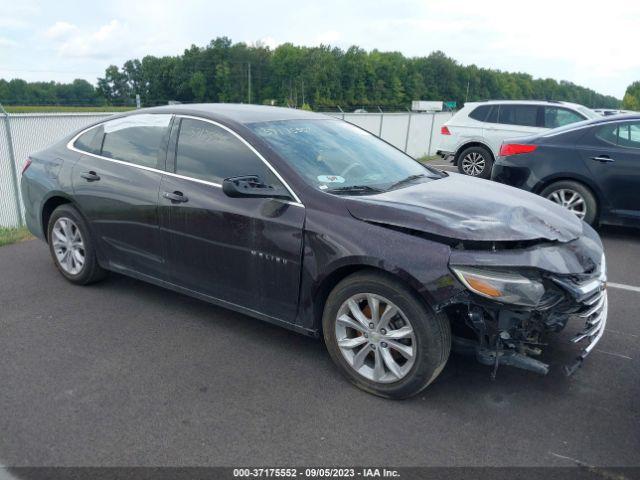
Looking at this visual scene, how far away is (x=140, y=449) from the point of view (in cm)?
269

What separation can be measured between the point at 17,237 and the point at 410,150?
13.4m

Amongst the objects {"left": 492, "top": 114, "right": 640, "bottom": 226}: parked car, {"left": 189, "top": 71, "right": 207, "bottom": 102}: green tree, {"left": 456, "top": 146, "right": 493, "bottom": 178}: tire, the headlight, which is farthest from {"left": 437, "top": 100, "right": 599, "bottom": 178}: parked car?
{"left": 189, "top": 71, "right": 207, "bottom": 102}: green tree

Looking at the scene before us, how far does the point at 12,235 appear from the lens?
6641mm

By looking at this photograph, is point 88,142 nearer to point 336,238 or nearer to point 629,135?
point 336,238

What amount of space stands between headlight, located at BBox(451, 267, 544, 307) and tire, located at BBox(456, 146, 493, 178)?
9254 mm

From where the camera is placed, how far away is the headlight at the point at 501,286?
9.22 ft

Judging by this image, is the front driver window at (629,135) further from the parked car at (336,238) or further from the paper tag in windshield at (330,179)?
the paper tag in windshield at (330,179)

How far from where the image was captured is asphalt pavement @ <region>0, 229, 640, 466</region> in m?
2.68

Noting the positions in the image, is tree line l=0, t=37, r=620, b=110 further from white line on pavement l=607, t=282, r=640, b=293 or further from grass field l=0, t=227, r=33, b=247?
white line on pavement l=607, t=282, r=640, b=293

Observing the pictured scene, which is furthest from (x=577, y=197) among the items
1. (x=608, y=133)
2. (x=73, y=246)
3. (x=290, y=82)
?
(x=290, y=82)

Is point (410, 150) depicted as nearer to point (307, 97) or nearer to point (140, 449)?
point (140, 449)

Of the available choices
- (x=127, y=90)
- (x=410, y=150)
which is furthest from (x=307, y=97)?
(x=410, y=150)

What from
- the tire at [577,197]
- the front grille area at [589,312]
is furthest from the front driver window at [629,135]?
the front grille area at [589,312]

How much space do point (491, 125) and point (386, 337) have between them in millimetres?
9526
